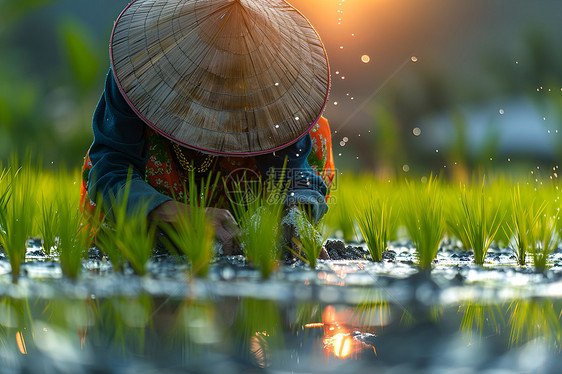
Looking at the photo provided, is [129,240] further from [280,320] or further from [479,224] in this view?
[479,224]

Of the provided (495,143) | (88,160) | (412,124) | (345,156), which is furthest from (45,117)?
(88,160)

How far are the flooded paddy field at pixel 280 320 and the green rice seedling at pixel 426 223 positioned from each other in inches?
4.1

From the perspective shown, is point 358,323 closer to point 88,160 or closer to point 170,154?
point 170,154

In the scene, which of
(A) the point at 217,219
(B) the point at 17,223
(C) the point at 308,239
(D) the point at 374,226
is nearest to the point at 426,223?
(D) the point at 374,226

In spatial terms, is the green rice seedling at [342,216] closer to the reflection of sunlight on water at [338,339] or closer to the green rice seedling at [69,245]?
the green rice seedling at [69,245]

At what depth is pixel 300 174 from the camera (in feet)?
6.31

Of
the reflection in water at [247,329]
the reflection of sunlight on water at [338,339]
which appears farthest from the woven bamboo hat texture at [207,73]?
the reflection of sunlight on water at [338,339]

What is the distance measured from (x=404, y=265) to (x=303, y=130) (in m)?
0.52

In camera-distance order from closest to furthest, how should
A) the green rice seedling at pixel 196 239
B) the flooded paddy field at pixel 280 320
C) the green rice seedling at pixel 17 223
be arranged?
the flooded paddy field at pixel 280 320, the green rice seedling at pixel 196 239, the green rice seedling at pixel 17 223

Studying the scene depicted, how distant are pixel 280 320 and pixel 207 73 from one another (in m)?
0.82

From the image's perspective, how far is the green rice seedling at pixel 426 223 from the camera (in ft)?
5.54

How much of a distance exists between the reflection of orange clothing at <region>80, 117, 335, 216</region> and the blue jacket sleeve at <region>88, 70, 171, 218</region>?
0.27ft

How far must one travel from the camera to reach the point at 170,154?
195 centimetres

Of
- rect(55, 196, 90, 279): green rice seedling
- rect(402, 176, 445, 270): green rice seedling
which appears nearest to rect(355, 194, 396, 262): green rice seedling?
rect(402, 176, 445, 270): green rice seedling
